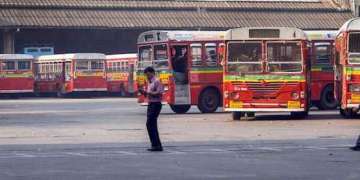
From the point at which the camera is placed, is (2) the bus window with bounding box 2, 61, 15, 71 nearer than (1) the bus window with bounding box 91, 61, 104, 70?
Yes

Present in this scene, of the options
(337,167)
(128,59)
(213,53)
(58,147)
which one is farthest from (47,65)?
(337,167)

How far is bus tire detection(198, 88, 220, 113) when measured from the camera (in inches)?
1460

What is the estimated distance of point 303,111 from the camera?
31.5 metres

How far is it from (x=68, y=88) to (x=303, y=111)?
35648mm

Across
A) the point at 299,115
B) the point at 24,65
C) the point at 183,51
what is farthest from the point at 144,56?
the point at 24,65

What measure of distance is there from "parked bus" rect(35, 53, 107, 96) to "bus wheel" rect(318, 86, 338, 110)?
96.3ft

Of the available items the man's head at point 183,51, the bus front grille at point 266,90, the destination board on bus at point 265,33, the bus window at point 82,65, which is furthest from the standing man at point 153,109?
the bus window at point 82,65

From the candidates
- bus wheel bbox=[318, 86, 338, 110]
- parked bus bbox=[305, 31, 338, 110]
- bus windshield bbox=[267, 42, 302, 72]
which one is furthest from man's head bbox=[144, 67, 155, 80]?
bus wheel bbox=[318, 86, 338, 110]

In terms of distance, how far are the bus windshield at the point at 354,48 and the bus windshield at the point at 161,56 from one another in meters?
8.01

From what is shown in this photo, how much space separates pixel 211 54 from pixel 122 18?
3868cm

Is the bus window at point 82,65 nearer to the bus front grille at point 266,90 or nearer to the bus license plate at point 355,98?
the bus front grille at point 266,90

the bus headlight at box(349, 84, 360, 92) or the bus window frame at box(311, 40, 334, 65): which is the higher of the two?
the bus window frame at box(311, 40, 334, 65)

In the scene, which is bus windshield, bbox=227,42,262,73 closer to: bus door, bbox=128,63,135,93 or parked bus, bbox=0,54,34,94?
bus door, bbox=128,63,135,93

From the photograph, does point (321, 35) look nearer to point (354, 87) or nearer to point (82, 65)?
point (354, 87)
